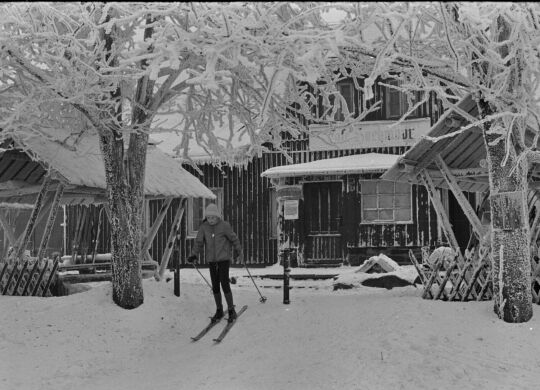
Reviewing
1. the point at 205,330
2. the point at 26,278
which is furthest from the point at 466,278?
the point at 26,278

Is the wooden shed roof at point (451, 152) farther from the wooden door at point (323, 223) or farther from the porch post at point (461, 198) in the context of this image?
the wooden door at point (323, 223)

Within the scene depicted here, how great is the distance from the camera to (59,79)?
794 centimetres

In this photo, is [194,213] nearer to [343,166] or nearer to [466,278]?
[343,166]

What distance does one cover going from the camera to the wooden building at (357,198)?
714 inches

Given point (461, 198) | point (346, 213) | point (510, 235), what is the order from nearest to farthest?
1. point (510, 235)
2. point (461, 198)
3. point (346, 213)

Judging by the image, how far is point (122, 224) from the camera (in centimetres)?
966

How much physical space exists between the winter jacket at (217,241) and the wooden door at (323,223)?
915 cm

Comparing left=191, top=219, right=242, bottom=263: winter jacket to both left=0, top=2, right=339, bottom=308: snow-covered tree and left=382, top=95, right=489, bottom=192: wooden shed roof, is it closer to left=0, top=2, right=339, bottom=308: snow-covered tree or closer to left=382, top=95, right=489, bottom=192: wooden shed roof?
left=0, top=2, right=339, bottom=308: snow-covered tree

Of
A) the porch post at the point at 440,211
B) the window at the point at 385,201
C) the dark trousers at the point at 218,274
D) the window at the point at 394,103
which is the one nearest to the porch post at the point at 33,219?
the dark trousers at the point at 218,274

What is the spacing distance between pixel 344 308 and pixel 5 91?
18.1 ft

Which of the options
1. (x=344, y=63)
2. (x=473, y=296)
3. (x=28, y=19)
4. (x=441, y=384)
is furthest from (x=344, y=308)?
(x=28, y=19)

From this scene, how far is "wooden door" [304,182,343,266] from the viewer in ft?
61.6

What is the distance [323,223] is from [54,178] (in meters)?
9.84

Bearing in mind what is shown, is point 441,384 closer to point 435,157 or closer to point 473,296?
point 473,296
